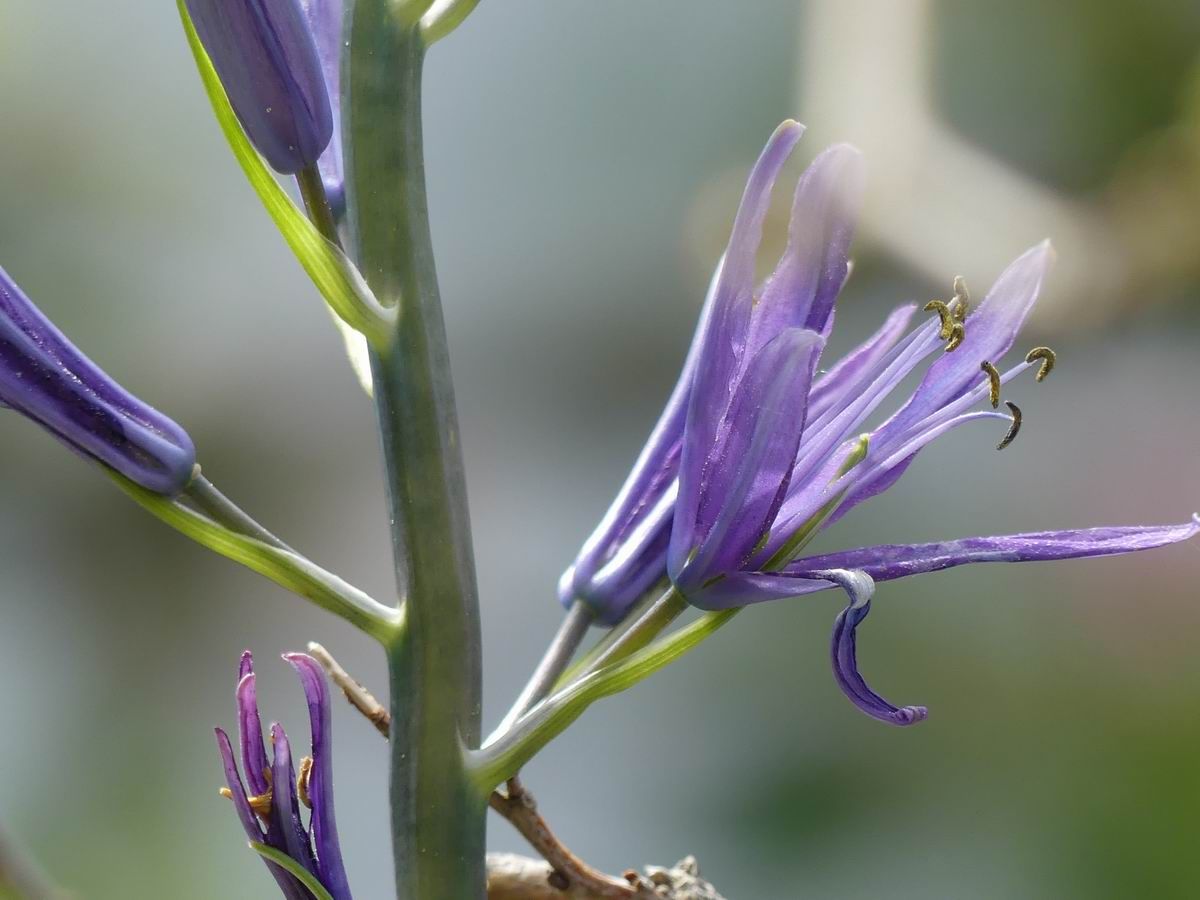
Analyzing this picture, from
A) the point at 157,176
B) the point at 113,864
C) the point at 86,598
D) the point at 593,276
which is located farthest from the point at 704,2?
the point at 113,864

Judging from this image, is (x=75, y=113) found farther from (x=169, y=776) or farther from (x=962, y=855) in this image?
(x=962, y=855)

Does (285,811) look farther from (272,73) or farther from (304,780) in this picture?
(272,73)

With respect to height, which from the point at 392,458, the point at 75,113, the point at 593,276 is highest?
the point at 75,113

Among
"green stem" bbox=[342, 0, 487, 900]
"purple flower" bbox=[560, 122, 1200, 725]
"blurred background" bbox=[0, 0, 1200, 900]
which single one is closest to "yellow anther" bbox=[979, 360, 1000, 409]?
"purple flower" bbox=[560, 122, 1200, 725]

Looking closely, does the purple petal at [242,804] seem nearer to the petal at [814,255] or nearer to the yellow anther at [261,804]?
the yellow anther at [261,804]

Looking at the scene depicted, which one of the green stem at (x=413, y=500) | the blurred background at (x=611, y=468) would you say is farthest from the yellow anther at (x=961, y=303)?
the blurred background at (x=611, y=468)

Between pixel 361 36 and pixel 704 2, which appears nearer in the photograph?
pixel 361 36
